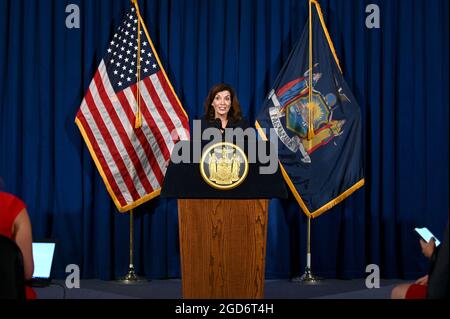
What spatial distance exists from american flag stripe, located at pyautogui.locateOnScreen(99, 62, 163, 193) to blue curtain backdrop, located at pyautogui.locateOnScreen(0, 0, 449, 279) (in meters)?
0.46

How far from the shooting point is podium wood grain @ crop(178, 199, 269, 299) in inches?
190

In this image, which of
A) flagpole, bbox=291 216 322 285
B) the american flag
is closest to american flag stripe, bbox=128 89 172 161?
the american flag

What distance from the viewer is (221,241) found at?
4840mm

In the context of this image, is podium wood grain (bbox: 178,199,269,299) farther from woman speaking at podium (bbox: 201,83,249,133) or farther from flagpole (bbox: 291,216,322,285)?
flagpole (bbox: 291,216,322,285)

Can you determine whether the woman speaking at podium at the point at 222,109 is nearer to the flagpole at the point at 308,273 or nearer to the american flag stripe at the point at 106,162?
the american flag stripe at the point at 106,162

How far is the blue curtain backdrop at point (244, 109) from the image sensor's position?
7.47 meters

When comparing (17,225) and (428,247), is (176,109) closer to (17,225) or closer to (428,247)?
(428,247)

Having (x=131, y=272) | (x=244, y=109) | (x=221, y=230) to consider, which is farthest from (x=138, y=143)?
(x=221, y=230)

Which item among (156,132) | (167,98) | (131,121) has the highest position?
(167,98)

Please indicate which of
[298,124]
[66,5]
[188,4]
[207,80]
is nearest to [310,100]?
[298,124]

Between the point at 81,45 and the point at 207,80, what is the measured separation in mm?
1398

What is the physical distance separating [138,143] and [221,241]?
2.55m

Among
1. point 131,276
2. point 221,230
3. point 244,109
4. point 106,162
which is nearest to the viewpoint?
point 221,230
